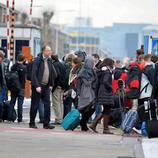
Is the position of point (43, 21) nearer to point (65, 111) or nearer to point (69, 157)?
point (65, 111)

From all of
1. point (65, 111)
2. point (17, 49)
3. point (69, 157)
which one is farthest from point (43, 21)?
point (69, 157)

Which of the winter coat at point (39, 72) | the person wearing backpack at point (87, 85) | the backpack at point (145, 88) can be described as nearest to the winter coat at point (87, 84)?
the person wearing backpack at point (87, 85)

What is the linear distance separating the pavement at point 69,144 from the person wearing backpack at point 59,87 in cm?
217

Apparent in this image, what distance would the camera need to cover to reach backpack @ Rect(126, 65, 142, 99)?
1648 cm

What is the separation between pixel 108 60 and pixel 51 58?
2112 mm

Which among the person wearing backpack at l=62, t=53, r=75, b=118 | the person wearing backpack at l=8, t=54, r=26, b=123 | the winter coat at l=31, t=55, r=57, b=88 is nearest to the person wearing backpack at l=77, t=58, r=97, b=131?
the winter coat at l=31, t=55, r=57, b=88

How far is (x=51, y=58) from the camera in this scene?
18781mm

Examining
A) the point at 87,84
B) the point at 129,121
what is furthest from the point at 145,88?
the point at 87,84

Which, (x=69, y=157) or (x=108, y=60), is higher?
(x=108, y=60)

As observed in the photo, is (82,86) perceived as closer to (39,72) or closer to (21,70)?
(39,72)

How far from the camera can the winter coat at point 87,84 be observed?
677 inches

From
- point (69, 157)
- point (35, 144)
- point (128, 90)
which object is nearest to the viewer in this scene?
point (69, 157)

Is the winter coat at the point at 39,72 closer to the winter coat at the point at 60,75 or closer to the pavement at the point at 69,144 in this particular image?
the pavement at the point at 69,144

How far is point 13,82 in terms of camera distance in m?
18.8
